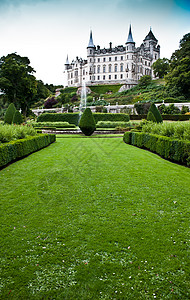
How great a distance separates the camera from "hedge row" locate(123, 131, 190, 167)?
6.46m

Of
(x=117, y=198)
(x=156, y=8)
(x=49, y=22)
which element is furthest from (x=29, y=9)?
(x=117, y=198)

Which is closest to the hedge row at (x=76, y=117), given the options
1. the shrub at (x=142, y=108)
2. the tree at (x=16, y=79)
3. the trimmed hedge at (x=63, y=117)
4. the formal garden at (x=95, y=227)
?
the trimmed hedge at (x=63, y=117)

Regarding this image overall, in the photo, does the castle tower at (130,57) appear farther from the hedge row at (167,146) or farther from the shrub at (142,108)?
the hedge row at (167,146)

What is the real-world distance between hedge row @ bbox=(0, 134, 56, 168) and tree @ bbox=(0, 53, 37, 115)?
26.7 m

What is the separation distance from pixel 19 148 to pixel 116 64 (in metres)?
72.2

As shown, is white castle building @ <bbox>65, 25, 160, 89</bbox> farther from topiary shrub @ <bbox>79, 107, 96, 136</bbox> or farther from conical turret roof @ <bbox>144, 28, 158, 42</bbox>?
topiary shrub @ <bbox>79, 107, 96, 136</bbox>

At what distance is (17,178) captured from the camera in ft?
16.6

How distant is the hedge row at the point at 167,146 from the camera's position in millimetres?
6465

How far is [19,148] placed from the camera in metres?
7.14

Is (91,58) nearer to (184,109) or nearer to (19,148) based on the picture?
(184,109)

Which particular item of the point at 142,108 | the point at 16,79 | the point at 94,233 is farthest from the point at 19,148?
the point at 16,79

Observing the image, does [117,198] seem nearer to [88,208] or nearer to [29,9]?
[88,208]

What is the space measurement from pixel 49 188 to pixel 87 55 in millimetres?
77622

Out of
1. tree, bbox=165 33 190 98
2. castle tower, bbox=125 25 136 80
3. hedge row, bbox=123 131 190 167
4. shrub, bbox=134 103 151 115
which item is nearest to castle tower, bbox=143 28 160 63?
castle tower, bbox=125 25 136 80
